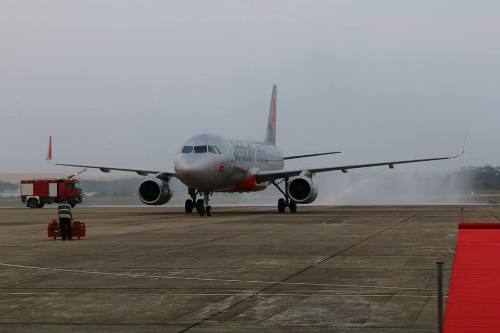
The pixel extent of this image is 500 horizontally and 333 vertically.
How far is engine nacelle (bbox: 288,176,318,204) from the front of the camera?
34.9m

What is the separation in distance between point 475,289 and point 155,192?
28.2m

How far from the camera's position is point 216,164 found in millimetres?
33219

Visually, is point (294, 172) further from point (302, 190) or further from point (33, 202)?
point (33, 202)

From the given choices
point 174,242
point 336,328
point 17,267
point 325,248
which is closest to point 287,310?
point 336,328

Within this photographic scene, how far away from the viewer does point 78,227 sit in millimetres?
20125

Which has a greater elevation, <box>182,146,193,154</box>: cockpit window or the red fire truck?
<box>182,146,193,154</box>: cockpit window

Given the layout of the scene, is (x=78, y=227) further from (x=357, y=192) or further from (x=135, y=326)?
(x=357, y=192)

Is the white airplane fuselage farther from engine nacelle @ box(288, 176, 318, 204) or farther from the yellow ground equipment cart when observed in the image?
the yellow ground equipment cart

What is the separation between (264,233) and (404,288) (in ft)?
36.8

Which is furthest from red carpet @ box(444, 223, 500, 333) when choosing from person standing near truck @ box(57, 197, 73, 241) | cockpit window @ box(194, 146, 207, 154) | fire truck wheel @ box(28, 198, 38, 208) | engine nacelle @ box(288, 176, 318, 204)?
fire truck wheel @ box(28, 198, 38, 208)

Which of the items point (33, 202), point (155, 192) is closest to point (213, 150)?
point (155, 192)

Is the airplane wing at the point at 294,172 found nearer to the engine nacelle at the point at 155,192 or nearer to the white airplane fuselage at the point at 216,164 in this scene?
the white airplane fuselage at the point at 216,164

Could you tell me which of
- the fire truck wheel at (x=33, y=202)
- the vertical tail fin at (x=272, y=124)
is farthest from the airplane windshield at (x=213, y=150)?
the fire truck wheel at (x=33, y=202)

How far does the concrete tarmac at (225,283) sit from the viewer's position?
7785mm
